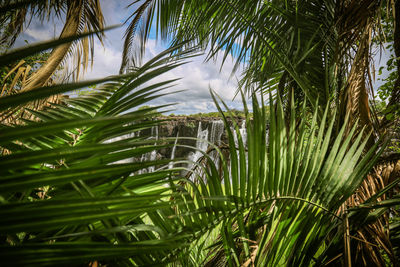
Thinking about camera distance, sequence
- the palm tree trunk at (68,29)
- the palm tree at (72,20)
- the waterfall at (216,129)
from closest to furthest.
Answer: the palm tree trunk at (68,29) → the palm tree at (72,20) → the waterfall at (216,129)

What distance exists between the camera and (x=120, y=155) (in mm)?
454

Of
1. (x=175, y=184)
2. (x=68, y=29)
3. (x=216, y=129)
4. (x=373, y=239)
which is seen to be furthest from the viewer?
(x=216, y=129)

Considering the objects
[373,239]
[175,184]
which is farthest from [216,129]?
[175,184]

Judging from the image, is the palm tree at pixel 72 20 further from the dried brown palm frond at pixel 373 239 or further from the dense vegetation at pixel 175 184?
the dried brown palm frond at pixel 373 239

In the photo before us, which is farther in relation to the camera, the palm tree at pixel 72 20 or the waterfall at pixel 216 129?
the waterfall at pixel 216 129

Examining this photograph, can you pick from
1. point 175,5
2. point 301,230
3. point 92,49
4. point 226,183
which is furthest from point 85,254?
point 92,49

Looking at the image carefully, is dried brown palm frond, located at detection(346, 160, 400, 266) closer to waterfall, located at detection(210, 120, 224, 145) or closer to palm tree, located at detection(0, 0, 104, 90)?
palm tree, located at detection(0, 0, 104, 90)

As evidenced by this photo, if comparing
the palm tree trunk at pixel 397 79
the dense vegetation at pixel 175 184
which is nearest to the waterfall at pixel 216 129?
the dense vegetation at pixel 175 184

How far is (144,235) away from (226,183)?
249mm

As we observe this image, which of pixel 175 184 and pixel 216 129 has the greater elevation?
pixel 216 129

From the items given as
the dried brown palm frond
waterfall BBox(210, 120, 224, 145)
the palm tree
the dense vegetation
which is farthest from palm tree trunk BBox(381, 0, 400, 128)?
waterfall BBox(210, 120, 224, 145)

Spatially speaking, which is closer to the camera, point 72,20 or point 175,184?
point 175,184

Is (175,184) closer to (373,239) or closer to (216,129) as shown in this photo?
(373,239)

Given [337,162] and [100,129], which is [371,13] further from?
[100,129]
